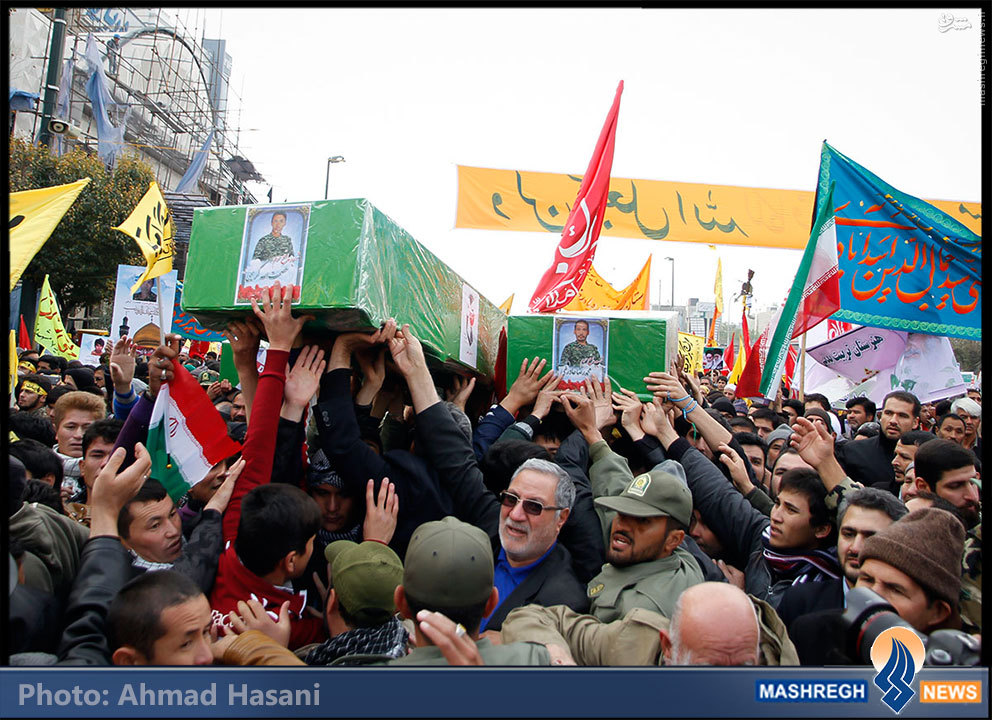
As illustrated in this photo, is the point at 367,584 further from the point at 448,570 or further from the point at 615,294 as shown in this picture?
the point at 615,294

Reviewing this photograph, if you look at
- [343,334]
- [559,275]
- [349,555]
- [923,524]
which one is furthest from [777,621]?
[559,275]

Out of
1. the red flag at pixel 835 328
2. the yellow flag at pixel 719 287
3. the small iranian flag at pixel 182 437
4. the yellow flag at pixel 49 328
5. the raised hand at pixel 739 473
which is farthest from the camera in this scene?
the yellow flag at pixel 719 287

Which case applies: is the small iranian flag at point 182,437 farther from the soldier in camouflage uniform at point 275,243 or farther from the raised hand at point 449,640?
the raised hand at point 449,640

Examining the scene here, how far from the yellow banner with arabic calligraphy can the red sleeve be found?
7.83 meters

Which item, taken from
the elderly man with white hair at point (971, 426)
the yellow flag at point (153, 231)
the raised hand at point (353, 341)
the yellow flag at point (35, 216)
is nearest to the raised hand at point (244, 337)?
the raised hand at point (353, 341)

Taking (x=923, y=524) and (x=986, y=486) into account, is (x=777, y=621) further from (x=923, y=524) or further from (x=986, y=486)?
(x=986, y=486)

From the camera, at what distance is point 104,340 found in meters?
10.3

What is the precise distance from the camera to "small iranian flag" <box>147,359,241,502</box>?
295cm

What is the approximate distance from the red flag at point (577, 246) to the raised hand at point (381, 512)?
1993 mm

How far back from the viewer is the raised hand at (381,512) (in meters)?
2.64

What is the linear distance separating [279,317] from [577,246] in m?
2.46

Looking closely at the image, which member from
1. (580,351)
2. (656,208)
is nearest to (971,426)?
(580,351)

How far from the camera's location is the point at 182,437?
9.78 feet

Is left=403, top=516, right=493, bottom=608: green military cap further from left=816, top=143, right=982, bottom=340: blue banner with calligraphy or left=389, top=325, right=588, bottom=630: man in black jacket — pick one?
left=816, top=143, right=982, bottom=340: blue banner with calligraphy
